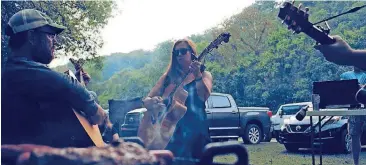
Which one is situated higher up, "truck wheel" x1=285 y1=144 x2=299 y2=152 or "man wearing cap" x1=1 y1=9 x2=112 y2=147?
"man wearing cap" x1=1 y1=9 x2=112 y2=147

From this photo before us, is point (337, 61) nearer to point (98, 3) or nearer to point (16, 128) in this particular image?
point (16, 128)

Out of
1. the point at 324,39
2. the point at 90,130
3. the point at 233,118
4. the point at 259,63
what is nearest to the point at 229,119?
the point at 233,118

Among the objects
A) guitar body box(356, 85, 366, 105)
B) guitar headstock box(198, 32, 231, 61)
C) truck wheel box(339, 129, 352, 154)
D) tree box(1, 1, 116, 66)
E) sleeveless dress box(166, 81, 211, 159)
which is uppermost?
tree box(1, 1, 116, 66)

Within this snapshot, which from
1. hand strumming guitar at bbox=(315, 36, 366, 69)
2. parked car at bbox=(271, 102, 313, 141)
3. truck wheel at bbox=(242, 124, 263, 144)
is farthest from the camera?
truck wheel at bbox=(242, 124, 263, 144)

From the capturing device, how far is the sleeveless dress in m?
2.38

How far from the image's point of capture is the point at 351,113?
3.39 metres

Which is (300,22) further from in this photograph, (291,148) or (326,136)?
(291,148)

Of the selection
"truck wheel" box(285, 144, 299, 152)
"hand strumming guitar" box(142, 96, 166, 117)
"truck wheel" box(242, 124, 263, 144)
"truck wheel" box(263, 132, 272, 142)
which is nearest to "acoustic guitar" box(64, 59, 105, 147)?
"hand strumming guitar" box(142, 96, 166, 117)

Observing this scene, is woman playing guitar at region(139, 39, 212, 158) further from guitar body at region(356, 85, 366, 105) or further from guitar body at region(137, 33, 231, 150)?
guitar body at region(356, 85, 366, 105)

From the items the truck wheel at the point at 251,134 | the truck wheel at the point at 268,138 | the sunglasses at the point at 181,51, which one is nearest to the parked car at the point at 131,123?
the sunglasses at the point at 181,51

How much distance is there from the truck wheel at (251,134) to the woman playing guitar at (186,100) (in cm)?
213

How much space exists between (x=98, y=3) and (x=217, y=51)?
260 centimetres

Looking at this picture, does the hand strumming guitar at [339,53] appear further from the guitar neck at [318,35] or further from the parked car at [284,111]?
the parked car at [284,111]

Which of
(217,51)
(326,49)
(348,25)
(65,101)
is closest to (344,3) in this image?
(348,25)
